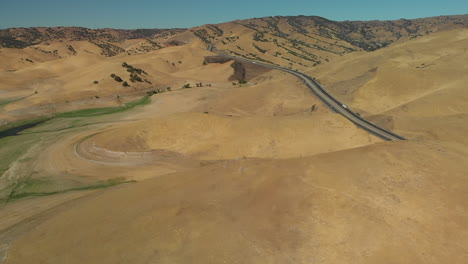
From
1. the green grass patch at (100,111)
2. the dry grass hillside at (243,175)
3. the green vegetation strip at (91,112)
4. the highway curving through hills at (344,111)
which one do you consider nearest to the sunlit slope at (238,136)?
the dry grass hillside at (243,175)

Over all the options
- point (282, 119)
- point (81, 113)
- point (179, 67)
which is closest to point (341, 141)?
point (282, 119)

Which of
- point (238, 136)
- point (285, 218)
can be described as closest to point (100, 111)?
point (238, 136)

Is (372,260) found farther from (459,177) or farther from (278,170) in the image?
(459,177)

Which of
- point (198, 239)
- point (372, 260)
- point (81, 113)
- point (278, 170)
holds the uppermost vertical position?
point (81, 113)

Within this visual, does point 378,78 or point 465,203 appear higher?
point 378,78

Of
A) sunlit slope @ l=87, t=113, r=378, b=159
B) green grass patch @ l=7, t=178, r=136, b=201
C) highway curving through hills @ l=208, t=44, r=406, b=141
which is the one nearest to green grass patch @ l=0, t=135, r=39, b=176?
green grass patch @ l=7, t=178, r=136, b=201

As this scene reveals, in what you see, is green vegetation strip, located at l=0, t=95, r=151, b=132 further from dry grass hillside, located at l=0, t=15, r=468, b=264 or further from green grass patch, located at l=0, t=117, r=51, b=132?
dry grass hillside, located at l=0, t=15, r=468, b=264
